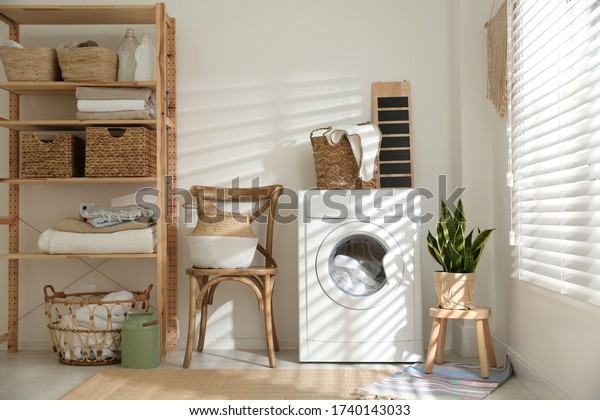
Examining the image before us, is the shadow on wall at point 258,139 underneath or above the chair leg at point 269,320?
above

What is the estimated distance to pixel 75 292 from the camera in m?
3.53

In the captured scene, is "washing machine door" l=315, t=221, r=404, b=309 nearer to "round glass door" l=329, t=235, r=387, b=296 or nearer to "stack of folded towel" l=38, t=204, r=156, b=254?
"round glass door" l=329, t=235, r=387, b=296

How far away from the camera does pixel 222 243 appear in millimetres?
2986

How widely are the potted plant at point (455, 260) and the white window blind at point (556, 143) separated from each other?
18 cm

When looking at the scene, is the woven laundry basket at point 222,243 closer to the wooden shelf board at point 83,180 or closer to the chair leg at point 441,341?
the wooden shelf board at point 83,180

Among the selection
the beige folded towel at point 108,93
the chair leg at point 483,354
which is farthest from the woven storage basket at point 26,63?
the chair leg at point 483,354

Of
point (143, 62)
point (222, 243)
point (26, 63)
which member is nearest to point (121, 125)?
point (143, 62)

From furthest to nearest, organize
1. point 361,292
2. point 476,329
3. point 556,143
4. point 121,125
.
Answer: point 121,125, point 361,292, point 476,329, point 556,143

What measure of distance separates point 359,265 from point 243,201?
29.1 inches

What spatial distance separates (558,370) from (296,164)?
1743mm

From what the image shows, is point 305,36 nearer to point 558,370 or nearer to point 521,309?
point 521,309

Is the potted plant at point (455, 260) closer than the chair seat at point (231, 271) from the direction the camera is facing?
Yes

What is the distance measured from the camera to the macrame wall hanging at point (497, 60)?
9.64 feet

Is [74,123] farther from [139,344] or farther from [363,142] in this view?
[363,142]
